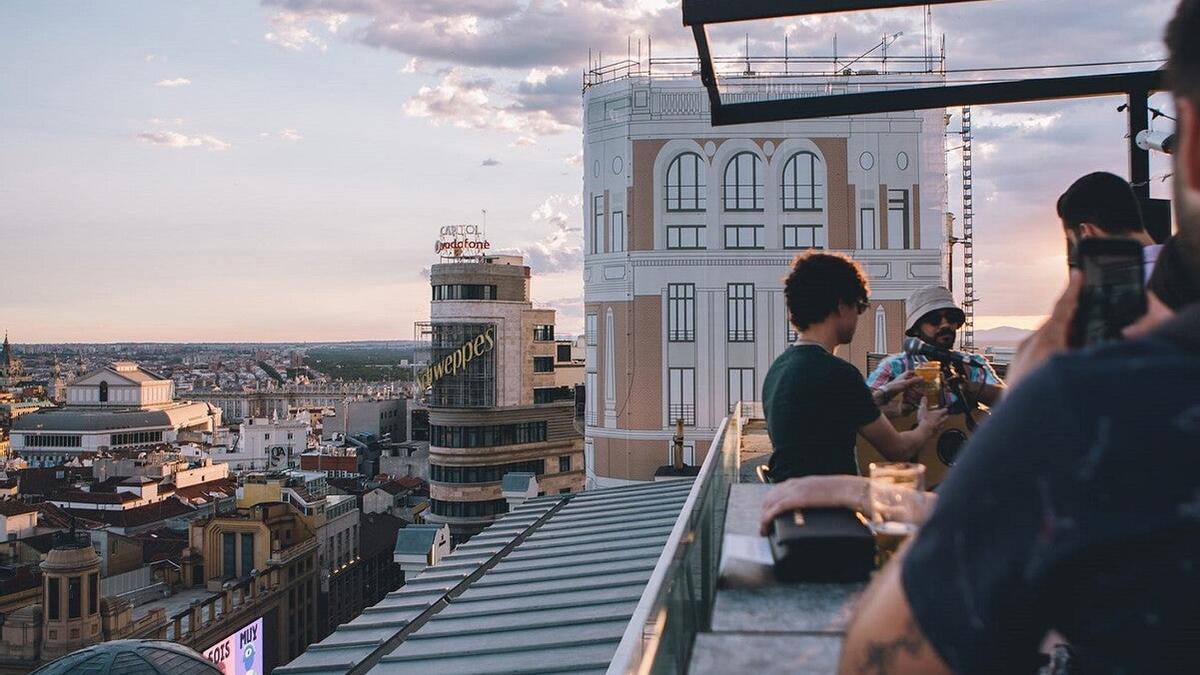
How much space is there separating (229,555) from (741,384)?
2395cm

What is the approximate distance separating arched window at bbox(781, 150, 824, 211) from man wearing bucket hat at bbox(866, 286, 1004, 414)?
2310 centimetres

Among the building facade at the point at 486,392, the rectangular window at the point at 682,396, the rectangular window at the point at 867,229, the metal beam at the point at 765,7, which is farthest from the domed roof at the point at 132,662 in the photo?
the building facade at the point at 486,392

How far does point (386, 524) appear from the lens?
5522 centimetres

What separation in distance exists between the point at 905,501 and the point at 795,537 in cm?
27

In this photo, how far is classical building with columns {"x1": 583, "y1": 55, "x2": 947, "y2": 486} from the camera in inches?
1098

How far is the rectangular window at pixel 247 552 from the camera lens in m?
42.1

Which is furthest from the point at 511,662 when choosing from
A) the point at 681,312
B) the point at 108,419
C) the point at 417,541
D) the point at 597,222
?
the point at 108,419

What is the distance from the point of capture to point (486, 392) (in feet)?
163

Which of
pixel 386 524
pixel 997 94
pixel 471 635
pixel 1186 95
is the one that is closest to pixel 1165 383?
pixel 1186 95

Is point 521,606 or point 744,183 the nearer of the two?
point 521,606

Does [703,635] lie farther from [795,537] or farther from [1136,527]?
[1136,527]

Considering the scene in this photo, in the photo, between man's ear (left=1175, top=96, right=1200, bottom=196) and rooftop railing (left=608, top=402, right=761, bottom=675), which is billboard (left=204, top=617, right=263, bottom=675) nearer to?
rooftop railing (left=608, top=402, right=761, bottom=675)

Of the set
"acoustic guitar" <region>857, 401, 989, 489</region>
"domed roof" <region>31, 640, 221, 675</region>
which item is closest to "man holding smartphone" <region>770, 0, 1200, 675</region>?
"acoustic guitar" <region>857, 401, 989, 489</region>

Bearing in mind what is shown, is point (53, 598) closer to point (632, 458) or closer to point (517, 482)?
point (517, 482)
